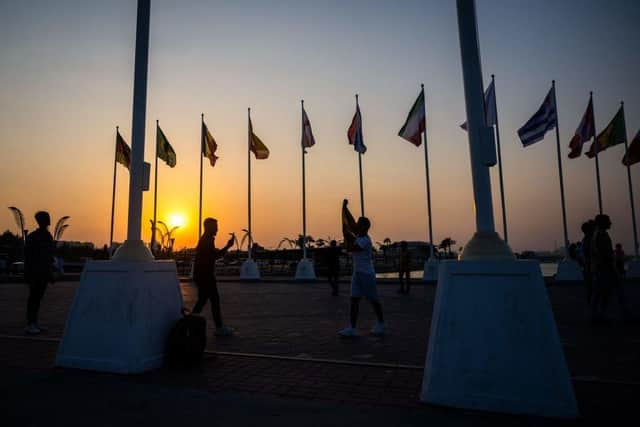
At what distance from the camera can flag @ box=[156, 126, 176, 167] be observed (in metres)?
21.1

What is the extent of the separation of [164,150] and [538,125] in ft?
57.7

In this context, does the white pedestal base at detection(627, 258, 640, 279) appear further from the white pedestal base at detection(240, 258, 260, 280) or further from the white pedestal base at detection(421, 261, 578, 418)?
the white pedestal base at detection(421, 261, 578, 418)

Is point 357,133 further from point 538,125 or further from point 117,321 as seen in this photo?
point 117,321

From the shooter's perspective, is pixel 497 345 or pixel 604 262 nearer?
pixel 497 345

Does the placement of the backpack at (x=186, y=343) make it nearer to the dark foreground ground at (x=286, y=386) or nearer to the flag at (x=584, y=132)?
the dark foreground ground at (x=286, y=386)

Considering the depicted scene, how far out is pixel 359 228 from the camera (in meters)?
7.32

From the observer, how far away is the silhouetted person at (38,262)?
7289 millimetres

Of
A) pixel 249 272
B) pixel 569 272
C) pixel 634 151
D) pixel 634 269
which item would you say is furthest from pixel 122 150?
pixel 634 269

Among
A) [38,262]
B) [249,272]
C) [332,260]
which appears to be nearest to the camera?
[38,262]

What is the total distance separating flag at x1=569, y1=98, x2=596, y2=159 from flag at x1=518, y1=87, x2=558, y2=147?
244 centimetres

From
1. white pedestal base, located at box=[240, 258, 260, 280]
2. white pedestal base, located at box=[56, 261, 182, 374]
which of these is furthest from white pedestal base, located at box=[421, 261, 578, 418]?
white pedestal base, located at box=[240, 258, 260, 280]

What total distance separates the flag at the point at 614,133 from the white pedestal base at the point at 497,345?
2068 cm

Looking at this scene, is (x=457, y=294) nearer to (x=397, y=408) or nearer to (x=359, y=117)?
(x=397, y=408)

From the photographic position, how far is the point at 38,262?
295 inches
